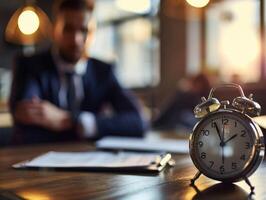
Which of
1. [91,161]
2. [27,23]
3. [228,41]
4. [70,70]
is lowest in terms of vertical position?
[91,161]

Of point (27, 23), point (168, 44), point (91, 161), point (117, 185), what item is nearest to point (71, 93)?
point (27, 23)

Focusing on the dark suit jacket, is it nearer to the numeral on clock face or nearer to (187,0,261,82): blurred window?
the numeral on clock face

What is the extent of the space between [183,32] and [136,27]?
2.28ft

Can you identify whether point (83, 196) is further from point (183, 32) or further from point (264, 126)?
point (183, 32)

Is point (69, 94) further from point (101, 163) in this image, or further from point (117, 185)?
point (117, 185)

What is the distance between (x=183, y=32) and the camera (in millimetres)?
4254

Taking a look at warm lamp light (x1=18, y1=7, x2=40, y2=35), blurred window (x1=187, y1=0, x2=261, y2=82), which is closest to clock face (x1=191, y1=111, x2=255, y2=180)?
warm lamp light (x1=18, y1=7, x2=40, y2=35)

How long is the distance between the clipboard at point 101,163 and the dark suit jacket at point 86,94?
0.66m

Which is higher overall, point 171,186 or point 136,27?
point 136,27

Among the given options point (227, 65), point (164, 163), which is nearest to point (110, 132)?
point (164, 163)

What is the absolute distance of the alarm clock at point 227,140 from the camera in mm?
752

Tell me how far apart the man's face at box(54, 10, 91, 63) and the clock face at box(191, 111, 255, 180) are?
1.31 m

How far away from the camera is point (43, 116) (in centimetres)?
181

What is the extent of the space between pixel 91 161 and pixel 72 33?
1041mm
